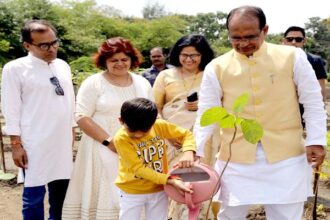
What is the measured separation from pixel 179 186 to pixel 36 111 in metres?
1.23

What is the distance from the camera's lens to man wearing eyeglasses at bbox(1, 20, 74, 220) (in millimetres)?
2760

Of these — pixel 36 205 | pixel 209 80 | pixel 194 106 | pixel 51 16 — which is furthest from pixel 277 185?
pixel 51 16

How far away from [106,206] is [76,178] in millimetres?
288

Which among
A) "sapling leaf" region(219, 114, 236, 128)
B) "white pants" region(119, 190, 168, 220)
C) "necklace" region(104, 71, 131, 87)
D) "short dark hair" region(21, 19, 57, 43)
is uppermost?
"short dark hair" region(21, 19, 57, 43)

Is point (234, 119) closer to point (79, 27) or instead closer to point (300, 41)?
point (300, 41)

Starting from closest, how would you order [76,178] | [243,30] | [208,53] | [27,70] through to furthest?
[243,30] → [27,70] → [76,178] → [208,53]

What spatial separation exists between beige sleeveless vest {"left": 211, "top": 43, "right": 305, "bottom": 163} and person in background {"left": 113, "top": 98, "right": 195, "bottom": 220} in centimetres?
34

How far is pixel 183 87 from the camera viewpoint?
3176 millimetres

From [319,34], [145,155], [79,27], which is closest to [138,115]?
[145,155]

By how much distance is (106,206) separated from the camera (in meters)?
2.89

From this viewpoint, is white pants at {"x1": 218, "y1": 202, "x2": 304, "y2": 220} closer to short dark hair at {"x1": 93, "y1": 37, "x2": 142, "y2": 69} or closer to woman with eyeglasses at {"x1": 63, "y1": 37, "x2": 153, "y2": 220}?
woman with eyeglasses at {"x1": 63, "y1": 37, "x2": 153, "y2": 220}

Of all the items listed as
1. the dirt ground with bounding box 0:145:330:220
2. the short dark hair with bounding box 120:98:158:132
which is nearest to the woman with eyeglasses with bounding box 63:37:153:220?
the short dark hair with bounding box 120:98:158:132

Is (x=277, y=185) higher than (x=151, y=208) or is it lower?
higher

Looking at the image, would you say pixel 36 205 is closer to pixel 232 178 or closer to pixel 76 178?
pixel 76 178
